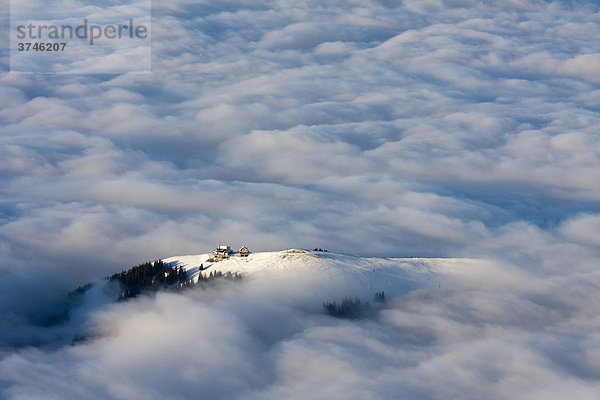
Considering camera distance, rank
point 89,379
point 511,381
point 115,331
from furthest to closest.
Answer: point 115,331, point 511,381, point 89,379

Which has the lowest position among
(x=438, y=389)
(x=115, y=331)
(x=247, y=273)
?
(x=438, y=389)

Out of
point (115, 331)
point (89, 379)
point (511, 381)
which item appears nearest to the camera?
point (89, 379)

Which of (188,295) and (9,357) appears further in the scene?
(188,295)

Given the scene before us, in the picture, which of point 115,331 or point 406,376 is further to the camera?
point 115,331

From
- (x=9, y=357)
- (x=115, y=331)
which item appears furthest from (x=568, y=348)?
(x=9, y=357)

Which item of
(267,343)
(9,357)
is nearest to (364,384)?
(267,343)

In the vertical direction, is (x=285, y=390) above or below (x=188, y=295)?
below

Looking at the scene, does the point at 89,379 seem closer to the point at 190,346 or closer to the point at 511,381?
the point at 190,346

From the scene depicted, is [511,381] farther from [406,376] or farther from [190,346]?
[190,346]

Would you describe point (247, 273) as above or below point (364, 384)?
above
